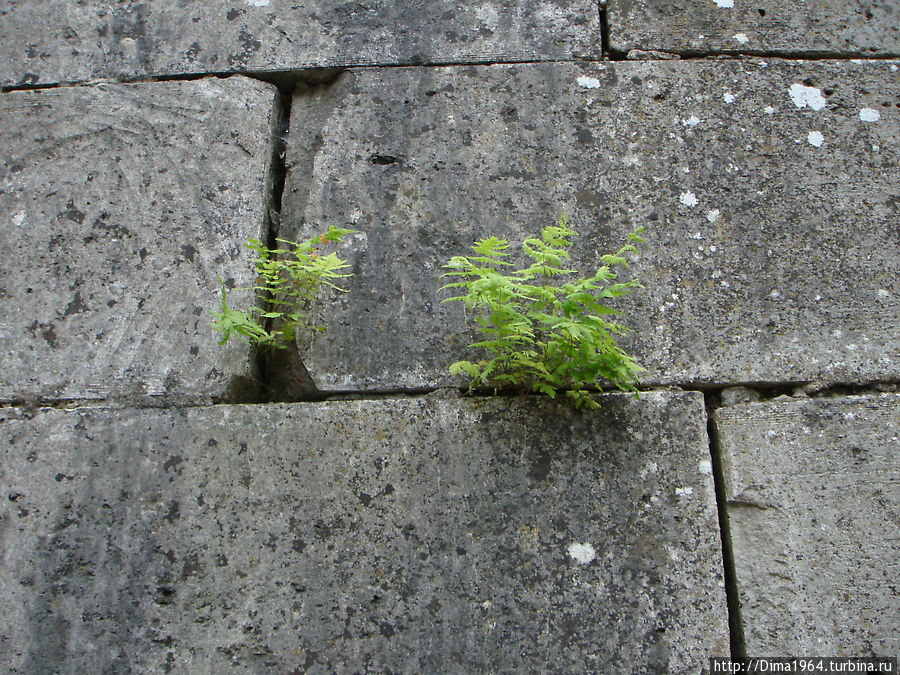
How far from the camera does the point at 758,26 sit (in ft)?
8.15

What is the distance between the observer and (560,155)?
2.32m

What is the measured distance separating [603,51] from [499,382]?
1370 millimetres

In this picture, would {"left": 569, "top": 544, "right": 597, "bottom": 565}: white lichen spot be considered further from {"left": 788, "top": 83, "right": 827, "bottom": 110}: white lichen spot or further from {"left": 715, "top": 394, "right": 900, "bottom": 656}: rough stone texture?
{"left": 788, "top": 83, "right": 827, "bottom": 110}: white lichen spot

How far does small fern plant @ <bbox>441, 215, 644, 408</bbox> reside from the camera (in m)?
1.77

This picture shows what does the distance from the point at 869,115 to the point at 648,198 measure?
87 cm

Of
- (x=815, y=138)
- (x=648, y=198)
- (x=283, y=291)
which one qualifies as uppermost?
(x=815, y=138)

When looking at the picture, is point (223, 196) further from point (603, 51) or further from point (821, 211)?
point (821, 211)

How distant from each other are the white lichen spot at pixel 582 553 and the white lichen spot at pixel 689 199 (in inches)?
46.4

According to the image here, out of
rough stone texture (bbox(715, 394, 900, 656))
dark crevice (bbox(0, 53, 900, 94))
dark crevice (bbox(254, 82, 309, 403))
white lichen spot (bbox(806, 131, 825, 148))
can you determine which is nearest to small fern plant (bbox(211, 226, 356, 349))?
dark crevice (bbox(254, 82, 309, 403))

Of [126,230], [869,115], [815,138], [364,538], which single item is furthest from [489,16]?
[364,538]

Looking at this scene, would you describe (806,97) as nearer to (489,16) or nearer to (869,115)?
(869,115)

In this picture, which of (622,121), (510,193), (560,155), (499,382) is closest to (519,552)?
(499,382)

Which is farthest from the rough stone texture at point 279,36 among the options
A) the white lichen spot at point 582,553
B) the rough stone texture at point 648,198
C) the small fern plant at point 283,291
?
the white lichen spot at point 582,553

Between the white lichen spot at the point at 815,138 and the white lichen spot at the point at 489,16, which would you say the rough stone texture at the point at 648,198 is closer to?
the white lichen spot at the point at 815,138
